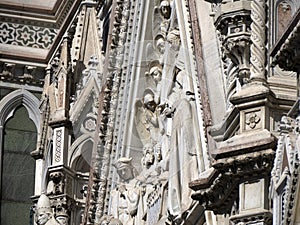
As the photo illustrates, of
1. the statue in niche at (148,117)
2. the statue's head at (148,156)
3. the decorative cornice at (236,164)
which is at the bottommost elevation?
the decorative cornice at (236,164)

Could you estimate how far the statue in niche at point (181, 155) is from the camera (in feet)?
56.9

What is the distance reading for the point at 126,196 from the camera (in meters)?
20.0

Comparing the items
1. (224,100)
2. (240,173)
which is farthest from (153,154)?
(240,173)

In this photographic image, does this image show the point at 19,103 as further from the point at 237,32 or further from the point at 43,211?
the point at 237,32

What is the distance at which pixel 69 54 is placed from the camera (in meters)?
23.6

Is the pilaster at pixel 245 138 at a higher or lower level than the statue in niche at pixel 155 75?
lower

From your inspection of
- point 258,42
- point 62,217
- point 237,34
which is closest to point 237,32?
→ point 237,34

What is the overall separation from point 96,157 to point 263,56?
5.30m

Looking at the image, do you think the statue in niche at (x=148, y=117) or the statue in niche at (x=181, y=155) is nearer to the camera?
the statue in niche at (x=181, y=155)

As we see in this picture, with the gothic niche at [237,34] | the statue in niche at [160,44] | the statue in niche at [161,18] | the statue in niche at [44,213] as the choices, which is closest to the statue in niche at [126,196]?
the statue in niche at [44,213]

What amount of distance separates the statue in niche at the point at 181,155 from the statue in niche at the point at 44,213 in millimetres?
2041

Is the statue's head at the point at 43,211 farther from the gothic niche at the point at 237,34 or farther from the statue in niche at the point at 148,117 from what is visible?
the gothic niche at the point at 237,34

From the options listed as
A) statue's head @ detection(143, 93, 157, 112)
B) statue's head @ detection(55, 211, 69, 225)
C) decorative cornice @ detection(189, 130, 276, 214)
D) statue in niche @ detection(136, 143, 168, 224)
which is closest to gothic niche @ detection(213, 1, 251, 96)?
decorative cornice @ detection(189, 130, 276, 214)

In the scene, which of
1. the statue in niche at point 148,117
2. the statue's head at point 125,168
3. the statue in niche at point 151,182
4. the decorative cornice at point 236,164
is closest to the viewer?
the decorative cornice at point 236,164
